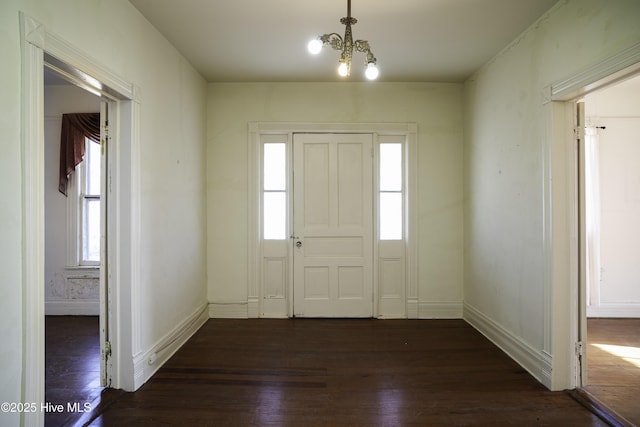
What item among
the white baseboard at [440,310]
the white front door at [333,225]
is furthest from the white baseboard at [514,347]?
the white front door at [333,225]

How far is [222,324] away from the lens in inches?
157

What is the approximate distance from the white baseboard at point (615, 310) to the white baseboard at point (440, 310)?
1.58 metres

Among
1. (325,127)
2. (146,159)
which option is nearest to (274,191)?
(325,127)

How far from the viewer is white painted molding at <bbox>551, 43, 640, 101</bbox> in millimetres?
1958

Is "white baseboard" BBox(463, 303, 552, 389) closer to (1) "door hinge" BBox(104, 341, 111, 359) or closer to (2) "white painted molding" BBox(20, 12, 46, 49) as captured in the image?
(1) "door hinge" BBox(104, 341, 111, 359)

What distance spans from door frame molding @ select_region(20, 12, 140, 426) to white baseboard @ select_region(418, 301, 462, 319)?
3080mm

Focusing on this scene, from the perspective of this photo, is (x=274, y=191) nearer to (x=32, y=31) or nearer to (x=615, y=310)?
(x=32, y=31)

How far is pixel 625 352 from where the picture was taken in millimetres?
3195

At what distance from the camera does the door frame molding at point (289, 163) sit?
4.20 m

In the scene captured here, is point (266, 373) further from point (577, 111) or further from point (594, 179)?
point (594, 179)

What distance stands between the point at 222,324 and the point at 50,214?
8.53ft

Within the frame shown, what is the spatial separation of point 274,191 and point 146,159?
5.71 feet

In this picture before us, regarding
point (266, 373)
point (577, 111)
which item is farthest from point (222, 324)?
Result: point (577, 111)

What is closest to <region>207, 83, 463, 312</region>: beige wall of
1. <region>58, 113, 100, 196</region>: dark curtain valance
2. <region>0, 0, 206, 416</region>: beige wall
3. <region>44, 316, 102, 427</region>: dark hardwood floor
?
<region>0, 0, 206, 416</region>: beige wall
